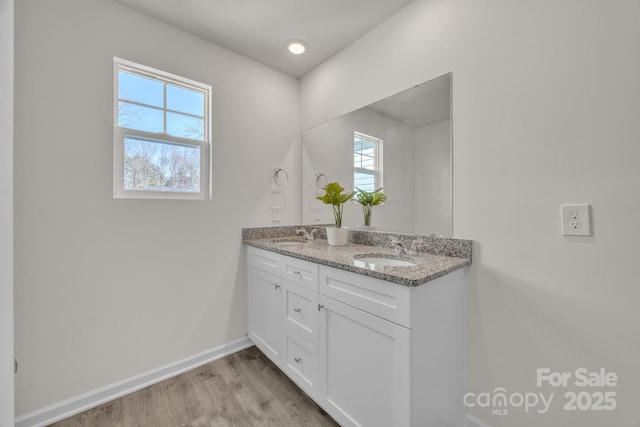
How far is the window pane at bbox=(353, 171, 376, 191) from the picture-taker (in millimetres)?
1943

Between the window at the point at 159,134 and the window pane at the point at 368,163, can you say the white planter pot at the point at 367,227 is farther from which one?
the window at the point at 159,134

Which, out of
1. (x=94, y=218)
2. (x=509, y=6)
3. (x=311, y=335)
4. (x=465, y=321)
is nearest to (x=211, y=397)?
(x=311, y=335)

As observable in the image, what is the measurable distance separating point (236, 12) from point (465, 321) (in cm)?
229

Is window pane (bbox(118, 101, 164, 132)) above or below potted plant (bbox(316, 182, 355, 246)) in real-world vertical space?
above

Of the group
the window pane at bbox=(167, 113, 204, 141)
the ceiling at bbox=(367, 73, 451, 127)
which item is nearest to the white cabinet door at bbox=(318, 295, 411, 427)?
the ceiling at bbox=(367, 73, 451, 127)

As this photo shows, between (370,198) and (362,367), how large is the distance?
1094 mm

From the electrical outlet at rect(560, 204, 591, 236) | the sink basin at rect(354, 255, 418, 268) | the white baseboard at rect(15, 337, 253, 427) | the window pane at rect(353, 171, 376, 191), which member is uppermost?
the window pane at rect(353, 171, 376, 191)

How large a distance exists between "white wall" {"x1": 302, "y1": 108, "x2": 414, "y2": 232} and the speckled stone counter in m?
0.12

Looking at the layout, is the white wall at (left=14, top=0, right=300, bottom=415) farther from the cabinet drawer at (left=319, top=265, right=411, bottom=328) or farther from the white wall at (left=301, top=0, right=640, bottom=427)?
the white wall at (left=301, top=0, right=640, bottom=427)

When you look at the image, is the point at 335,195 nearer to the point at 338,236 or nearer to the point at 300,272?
the point at 338,236

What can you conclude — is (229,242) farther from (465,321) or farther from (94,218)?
(465,321)

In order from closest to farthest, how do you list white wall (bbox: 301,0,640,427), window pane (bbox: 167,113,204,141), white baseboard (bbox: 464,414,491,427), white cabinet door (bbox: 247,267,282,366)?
white wall (bbox: 301,0,640,427), white baseboard (bbox: 464,414,491,427), white cabinet door (bbox: 247,267,282,366), window pane (bbox: 167,113,204,141)

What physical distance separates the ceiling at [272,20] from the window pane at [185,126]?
24.1 inches

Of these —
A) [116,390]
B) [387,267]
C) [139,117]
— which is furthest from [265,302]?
[139,117]
